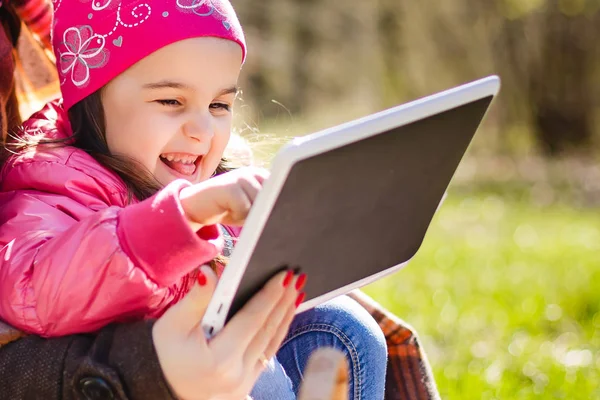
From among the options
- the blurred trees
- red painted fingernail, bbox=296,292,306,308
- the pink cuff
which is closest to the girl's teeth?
the pink cuff

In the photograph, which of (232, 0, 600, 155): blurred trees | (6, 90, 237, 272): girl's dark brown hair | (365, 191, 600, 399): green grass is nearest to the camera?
(6, 90, 237, 272): girl's dark brown hair

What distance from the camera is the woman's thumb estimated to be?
146cm

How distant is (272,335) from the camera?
1551mm

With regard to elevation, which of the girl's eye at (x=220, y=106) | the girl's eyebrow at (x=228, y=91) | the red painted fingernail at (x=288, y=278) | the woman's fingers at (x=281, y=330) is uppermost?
the girl's eyebrow at (x=228, y=91)

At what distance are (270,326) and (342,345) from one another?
2.13ft

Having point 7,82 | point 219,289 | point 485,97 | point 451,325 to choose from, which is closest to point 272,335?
point 219,289

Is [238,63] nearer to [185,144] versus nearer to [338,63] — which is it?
[185,144]

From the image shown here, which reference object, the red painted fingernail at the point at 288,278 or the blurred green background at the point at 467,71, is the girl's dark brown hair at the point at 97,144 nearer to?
the red painted fingernail at the point at 288,278

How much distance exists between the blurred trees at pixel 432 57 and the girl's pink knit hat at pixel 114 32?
422 inches

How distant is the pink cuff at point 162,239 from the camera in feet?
4.98

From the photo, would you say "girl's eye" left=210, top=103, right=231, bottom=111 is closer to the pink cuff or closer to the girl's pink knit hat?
the girl's pink knit hat

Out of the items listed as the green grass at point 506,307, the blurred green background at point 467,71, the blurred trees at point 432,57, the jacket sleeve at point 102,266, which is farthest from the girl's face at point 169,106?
the blurred trees at point 432,57

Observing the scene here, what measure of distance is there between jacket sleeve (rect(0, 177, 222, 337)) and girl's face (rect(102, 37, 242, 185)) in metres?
0.42

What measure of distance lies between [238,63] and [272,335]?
801 millimetres
